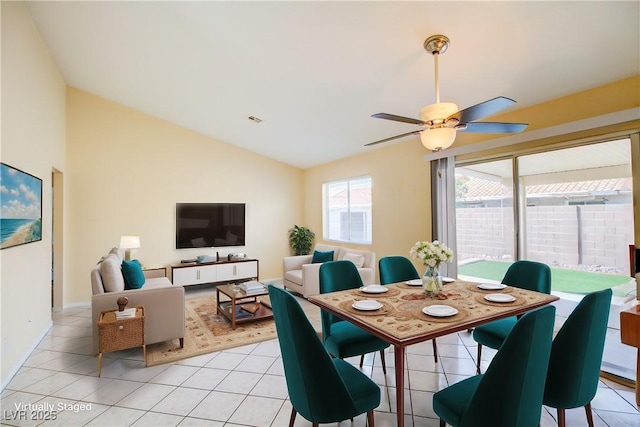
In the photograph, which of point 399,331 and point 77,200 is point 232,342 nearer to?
point 399,331

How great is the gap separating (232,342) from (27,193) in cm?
257

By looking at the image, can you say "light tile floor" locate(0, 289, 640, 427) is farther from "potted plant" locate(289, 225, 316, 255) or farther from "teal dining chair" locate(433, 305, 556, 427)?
"potted plant" locate(289, 225, 316, 255)

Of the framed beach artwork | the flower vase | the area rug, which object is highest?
the framed beach artwork

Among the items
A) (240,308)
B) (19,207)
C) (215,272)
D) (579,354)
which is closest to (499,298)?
(579,354)

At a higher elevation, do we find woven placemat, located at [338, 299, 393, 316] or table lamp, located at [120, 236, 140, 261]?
table lamp, located at [120, 236, 140, 261]

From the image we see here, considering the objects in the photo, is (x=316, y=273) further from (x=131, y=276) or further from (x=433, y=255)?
(x=433, y=255)

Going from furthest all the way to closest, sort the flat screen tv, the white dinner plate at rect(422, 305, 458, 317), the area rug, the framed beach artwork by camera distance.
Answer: the flat screen tv
the area rug
the framed beach artwork
the white dinner plate at rect(422, 305, 458, 317)

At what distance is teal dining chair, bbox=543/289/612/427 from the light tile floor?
0.60 m

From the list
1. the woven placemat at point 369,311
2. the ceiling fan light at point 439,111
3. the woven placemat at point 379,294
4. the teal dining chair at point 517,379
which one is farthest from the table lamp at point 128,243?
the teal dining chair at point 517,379

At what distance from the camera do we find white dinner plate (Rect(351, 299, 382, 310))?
6.50 feet

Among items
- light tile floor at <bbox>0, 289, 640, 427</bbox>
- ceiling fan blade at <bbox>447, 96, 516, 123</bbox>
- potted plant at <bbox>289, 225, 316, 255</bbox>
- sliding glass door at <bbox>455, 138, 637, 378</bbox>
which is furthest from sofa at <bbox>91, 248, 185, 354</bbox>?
potted plant at <bbox>289, 225, 316, 255</bbox>

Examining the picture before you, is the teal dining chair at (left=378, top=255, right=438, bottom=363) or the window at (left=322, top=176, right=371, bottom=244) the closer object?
the teal dining chair at (left=378, top=255, right=438, bottom=363)

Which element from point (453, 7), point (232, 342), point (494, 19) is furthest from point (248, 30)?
point (232, 342)

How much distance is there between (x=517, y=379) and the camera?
124 cm
